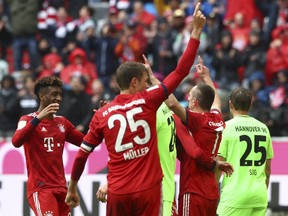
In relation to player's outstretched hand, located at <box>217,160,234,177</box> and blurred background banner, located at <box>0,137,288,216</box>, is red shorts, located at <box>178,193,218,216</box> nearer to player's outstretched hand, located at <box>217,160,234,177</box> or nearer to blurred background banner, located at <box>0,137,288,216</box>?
player's outstretched hand, located at <box>217,160,234,177</box>

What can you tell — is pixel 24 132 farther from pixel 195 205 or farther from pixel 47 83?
pixel 195 205

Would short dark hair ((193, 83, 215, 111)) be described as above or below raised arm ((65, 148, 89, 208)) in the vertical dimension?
above

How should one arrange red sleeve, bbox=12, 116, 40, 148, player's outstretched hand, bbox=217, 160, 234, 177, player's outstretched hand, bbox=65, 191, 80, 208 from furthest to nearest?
red sleeve, bbox=12, 116, 40, 148, player's outstretched hand, bbox=217, 160, 234, 177, player's outstretched hand, bbox=65, 191, 80, 208

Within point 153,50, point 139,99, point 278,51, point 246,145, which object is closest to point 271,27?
point 278,51

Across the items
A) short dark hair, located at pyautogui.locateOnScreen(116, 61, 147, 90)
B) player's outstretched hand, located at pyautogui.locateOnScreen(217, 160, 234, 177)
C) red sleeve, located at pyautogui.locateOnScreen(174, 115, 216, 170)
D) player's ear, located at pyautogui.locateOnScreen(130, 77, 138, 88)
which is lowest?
player's outstretched hand, located at pyautogui.locateOnScreen(217, 160, 234, 177)

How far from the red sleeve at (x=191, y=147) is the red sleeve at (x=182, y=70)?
1.22 meters

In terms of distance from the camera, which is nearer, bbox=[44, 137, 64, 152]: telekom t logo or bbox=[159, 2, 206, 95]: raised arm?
bbox=[159, 2, 206, 95]: raised arm

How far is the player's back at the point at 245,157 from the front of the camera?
11320mm

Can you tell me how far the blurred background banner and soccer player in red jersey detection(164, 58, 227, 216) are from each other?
3890 millimetres

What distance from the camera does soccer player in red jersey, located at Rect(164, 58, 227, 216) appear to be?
10.8 meters

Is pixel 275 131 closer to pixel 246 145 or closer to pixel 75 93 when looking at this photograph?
pixel 75 93

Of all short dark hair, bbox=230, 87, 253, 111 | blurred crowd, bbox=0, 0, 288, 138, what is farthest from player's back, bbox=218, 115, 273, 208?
blurred crowd, bbox=0, 0, 288, 138

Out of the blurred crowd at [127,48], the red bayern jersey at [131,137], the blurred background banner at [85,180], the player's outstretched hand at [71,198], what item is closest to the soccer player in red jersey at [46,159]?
the player's outstretched hand at [71,198]

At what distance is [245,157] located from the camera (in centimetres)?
1132
